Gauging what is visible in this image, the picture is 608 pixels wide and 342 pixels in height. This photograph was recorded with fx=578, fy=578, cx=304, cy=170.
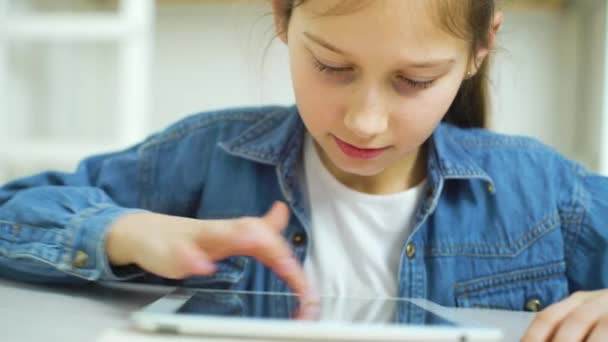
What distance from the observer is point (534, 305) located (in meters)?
0.65

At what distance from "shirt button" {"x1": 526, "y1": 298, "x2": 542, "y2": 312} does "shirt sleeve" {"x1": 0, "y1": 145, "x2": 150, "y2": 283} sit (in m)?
0.42

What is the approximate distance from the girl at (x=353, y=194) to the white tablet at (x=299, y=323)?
Answer: 5cm

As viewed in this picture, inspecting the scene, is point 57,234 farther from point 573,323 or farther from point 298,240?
point 573,323

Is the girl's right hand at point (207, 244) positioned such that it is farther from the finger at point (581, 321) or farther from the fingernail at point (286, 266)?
the finger at point (581, 321)

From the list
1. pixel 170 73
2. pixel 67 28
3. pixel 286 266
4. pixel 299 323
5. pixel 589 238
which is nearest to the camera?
pixel 299 323

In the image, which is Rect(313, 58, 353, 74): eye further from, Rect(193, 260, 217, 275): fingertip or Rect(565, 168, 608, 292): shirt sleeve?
Rect(565, 168, 608, 292): shirt sleeve

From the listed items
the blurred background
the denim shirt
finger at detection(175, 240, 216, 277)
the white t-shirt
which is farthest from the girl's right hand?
the blurred background

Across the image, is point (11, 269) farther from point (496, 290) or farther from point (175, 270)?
point (496, 290)

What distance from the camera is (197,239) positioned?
1.50 feet

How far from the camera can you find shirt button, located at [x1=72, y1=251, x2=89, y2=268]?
53 centimetres

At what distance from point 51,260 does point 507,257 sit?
0.48 metres

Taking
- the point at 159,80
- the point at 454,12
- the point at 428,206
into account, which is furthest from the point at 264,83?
the point at 454,12

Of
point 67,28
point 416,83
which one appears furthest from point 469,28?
point 67,28

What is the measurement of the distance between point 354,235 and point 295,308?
283 millimetres
